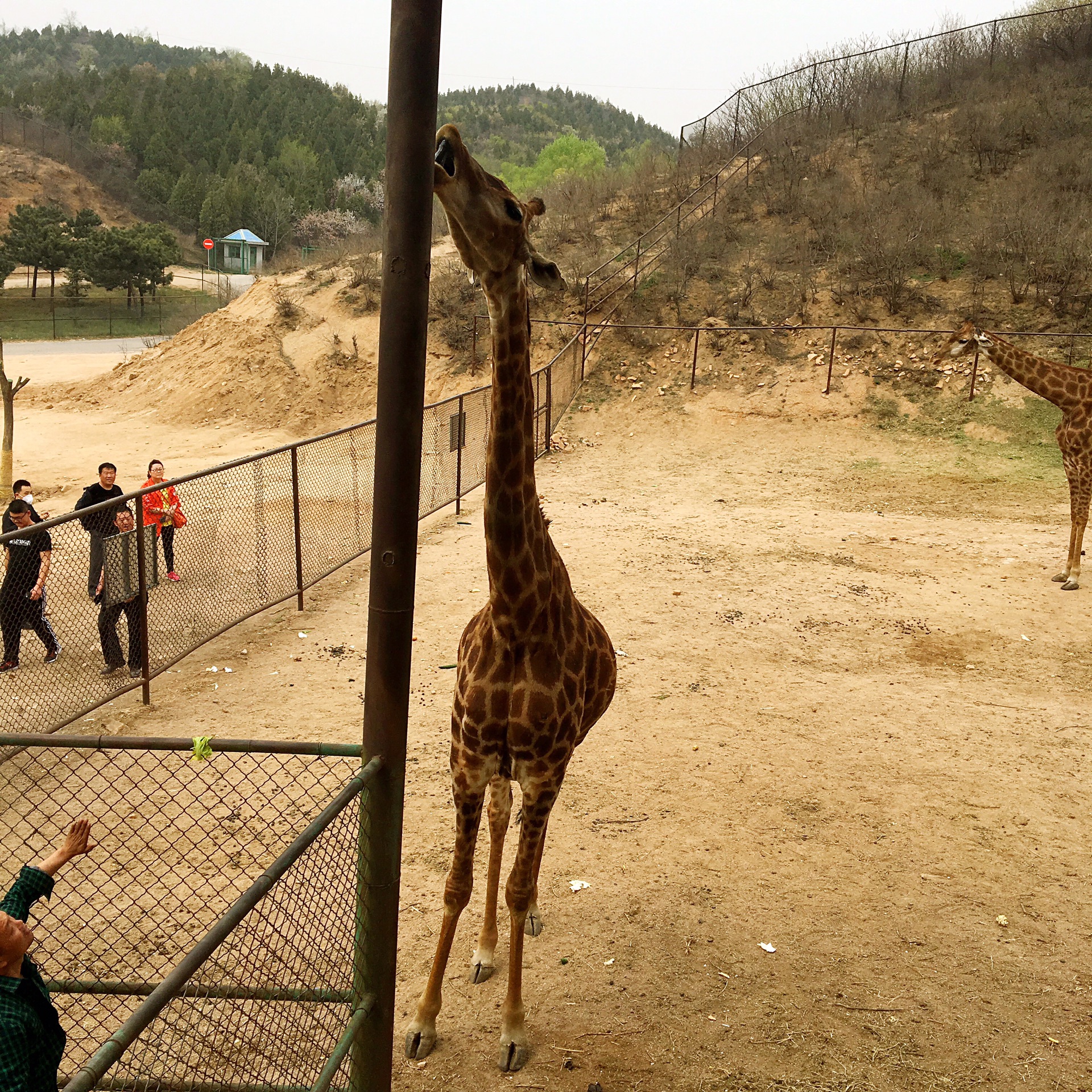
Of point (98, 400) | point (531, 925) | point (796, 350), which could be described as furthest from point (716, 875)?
point (98, 400)

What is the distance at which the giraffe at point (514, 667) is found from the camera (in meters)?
3.96

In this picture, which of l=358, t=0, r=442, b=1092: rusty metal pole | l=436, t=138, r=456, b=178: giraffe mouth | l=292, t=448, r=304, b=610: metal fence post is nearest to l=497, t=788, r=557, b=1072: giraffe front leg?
l=358, t=0, r=442, b=1092: rusty metal pole

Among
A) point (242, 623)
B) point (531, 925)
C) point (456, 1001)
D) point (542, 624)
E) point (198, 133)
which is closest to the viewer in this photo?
point (542, 624)

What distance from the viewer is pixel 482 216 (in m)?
3.54

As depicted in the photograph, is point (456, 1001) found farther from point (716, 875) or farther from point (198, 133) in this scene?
point (198, 133)

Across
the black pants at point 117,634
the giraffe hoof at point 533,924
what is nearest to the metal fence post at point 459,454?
the black pants at point 117,634

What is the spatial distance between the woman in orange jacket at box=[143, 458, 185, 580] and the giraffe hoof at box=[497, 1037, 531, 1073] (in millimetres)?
6238

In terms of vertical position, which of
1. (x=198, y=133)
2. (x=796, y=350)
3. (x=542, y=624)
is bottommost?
(x=542, y=624)

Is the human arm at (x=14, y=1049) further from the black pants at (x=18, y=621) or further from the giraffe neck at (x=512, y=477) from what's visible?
the black pants at (x=18, y=621)

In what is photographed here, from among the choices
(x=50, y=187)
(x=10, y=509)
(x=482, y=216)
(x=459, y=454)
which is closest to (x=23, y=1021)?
(x=482, y=216)

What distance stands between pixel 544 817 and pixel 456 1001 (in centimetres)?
115

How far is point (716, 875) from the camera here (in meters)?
5.82

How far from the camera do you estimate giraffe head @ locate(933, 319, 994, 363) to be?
13.1 meters

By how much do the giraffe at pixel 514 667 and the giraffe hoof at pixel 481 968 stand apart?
0.28m
